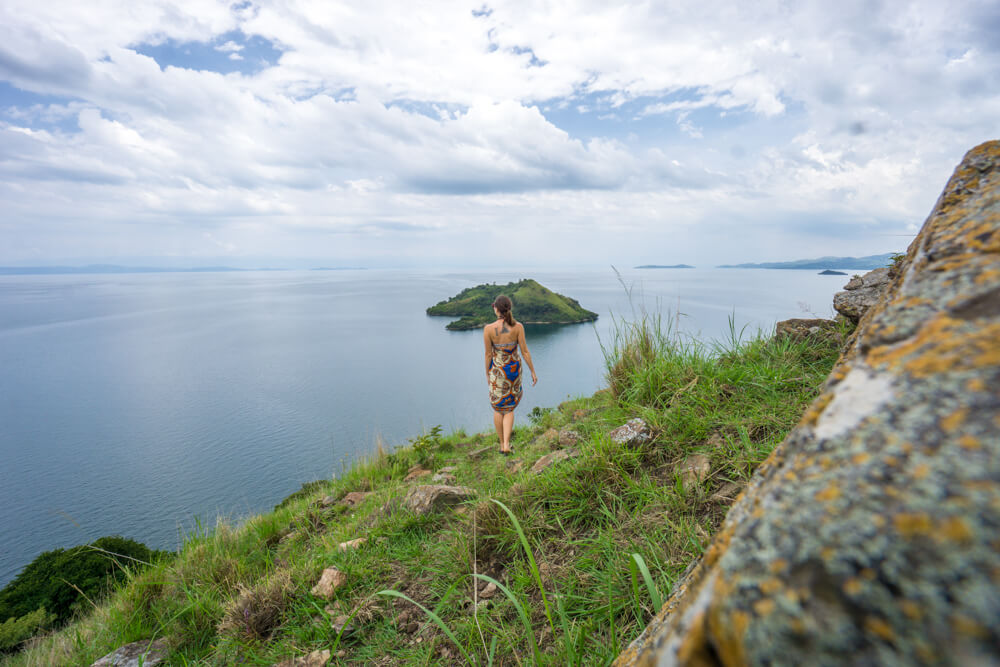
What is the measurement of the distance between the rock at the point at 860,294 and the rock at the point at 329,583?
4.81m

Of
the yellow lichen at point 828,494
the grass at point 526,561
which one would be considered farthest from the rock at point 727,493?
the yellow lichen at point 828,494

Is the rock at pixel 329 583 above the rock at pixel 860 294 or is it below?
below

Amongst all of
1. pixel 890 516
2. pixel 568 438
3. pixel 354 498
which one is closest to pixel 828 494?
pixel 890 516

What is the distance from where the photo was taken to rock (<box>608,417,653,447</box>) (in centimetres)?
319

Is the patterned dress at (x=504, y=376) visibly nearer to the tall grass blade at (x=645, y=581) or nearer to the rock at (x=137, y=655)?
the rock at (x=137, y=655)

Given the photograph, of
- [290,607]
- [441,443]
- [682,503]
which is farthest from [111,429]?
[682,503]

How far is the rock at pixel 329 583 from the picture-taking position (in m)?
2.92

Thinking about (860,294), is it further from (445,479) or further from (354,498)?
(354,498)

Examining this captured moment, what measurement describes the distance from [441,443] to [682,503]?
669cm

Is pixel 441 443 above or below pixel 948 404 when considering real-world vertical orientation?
Answer: below

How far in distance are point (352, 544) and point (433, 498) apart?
0.73 meters

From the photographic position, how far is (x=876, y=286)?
12.6ft

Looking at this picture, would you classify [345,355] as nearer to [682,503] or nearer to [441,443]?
[441,443]

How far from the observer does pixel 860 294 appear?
3.90 meters
